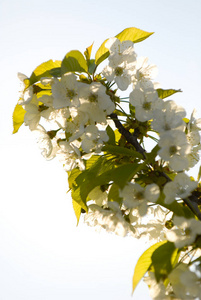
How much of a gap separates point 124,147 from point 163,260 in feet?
1.77

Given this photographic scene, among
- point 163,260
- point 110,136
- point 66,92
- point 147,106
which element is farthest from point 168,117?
point 163,260

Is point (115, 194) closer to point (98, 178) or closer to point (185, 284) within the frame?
point (98, 178)

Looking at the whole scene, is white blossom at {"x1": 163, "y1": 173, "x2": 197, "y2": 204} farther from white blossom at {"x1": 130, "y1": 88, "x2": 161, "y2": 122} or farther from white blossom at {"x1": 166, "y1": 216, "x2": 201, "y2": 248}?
white blossom at {"x1": 130, "y1": 88, "x2": 161, "y2": 122}

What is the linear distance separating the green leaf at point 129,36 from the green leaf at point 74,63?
0.41 feet

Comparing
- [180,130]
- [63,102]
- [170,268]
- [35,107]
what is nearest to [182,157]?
[180,130]

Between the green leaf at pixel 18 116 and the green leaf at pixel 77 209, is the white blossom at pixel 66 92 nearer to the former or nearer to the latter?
the green leaf at pixel 18 116

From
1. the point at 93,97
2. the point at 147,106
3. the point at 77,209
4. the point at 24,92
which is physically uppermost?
the point at 24,92

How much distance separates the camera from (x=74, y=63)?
1601 mm

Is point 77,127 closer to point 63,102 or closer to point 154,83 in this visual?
point 63,102

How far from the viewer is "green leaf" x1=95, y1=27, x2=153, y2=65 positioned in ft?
5.79

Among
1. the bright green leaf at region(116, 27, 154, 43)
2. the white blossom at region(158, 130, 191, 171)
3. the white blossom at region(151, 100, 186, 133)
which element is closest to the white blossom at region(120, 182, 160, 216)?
the white blossom at region(158, 130, 191, 171)

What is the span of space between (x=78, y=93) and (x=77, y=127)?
154 mm

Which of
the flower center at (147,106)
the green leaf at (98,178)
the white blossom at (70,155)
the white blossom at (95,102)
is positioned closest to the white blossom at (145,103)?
the flower center at (147,106)

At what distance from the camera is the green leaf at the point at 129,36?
5.79 feet
